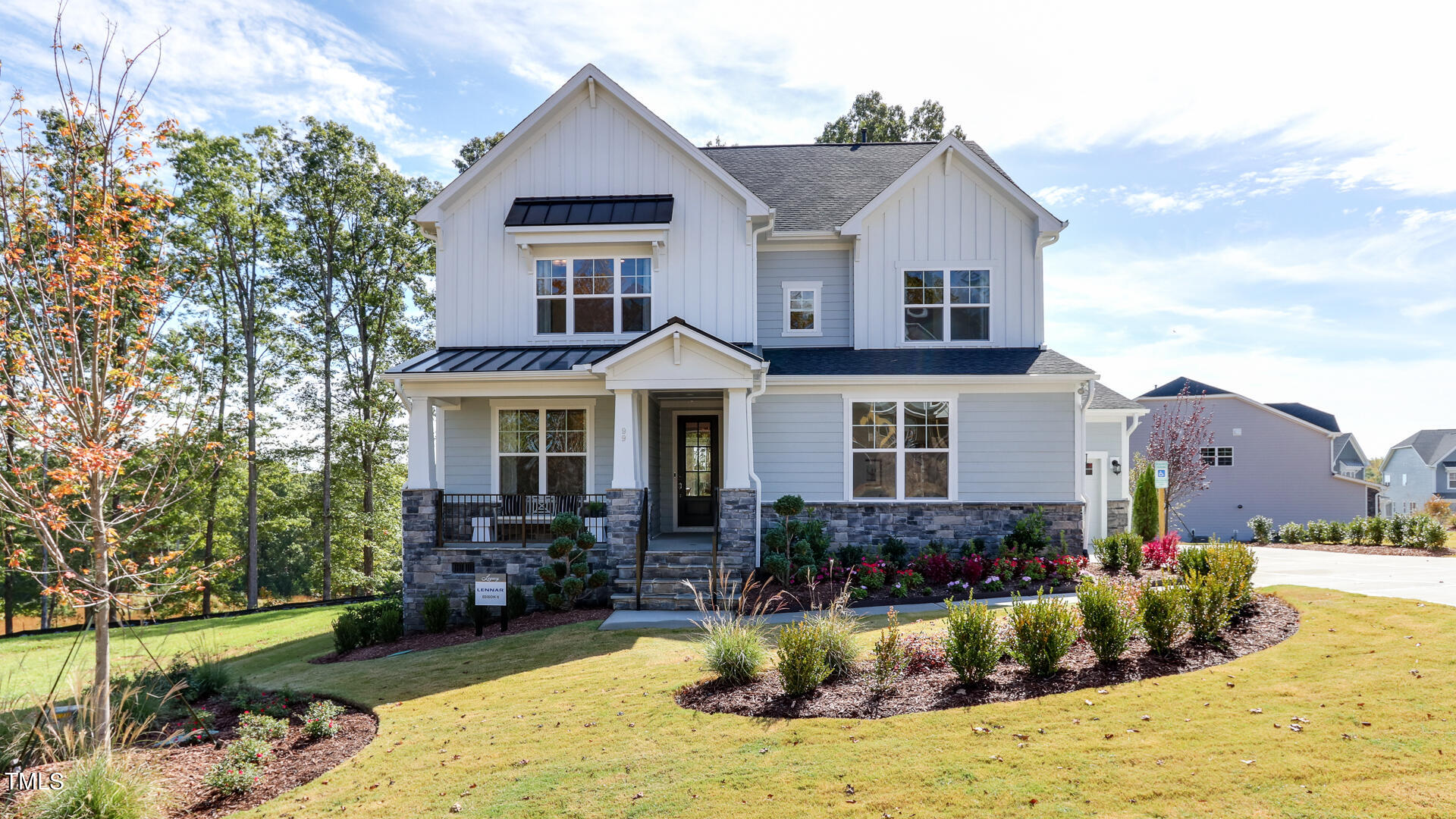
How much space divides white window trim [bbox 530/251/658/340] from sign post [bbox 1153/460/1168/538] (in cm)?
1007

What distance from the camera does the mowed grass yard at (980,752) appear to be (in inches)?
185

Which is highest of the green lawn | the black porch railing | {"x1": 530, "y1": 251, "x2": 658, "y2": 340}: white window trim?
{"x1": 530, "y1": 251, "x2": 658, "y2": 340}: white window trim

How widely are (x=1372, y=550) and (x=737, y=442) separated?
1605 cm

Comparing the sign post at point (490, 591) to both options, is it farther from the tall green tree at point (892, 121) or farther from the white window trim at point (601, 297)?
the tall green tree at point (892, 121)

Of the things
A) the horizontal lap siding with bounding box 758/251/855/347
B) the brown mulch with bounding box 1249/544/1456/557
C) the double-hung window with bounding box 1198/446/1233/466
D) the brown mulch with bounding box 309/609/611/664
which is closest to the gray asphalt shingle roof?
the horizontal lap siding with bounding box 758/251/855/347

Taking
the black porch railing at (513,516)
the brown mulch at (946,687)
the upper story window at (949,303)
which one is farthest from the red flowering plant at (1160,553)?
the black porch railing at (513,516)

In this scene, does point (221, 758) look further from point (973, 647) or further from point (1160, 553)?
point (1160, 553)

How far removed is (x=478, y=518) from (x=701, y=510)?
14.8 feet

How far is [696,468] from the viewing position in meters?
15.9

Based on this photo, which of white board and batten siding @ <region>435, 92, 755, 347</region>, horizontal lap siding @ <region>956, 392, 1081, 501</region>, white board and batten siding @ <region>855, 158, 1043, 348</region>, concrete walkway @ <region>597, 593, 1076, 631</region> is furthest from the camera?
white board and batten siding @ <region>855, 158, 1043, 348</region>

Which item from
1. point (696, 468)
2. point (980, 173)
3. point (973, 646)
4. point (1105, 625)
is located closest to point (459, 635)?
point (696, 468)

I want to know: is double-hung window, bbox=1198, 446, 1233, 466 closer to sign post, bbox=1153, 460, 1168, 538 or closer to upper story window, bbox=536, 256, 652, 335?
sign post, bbox=1153, 460, 1168, 538

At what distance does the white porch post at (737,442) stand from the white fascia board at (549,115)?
4074 mm

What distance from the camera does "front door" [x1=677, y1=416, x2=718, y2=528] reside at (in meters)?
15.8
